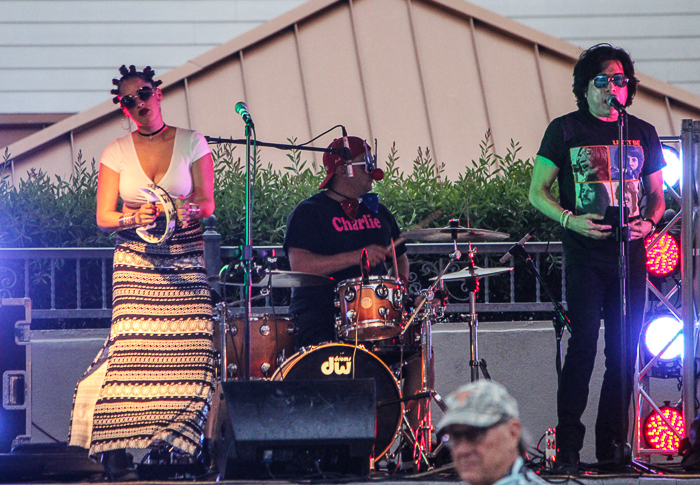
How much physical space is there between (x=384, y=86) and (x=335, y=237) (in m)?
4.19

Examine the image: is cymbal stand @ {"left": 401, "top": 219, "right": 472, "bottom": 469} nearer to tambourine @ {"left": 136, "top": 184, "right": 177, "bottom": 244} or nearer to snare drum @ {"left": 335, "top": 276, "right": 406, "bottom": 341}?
snare drum @ {"left": 335, "top": 276, "right": 406, "bottom": 341}

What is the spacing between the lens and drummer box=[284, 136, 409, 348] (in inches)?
212

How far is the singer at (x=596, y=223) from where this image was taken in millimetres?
4637

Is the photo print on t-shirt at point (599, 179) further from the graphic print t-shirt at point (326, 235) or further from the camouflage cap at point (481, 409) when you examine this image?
the camouflage cap at point (481, 409)

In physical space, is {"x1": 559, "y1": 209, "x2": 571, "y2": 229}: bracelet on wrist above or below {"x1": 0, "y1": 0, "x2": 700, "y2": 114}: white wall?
below

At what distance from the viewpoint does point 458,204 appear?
6.99 meters

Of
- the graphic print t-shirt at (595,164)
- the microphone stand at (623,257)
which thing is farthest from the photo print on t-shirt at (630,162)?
the microphone stand at (623,257)

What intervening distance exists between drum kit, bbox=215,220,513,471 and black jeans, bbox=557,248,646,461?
2.00 feet

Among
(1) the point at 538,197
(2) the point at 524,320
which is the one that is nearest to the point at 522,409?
(2) the point at 524,320

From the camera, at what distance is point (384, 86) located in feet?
30.6

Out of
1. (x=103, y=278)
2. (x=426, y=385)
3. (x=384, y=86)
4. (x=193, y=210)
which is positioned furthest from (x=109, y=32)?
(x=426, y=385)

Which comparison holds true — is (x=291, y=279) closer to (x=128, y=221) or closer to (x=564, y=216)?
(x=128, y=221)

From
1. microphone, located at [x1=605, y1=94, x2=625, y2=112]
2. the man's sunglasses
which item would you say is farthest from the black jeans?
the man's sunglasses

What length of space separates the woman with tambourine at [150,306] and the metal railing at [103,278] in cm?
169
